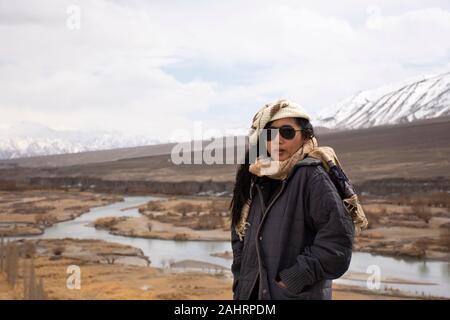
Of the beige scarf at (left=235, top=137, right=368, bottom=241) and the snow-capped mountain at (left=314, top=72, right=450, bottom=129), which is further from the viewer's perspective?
the snow-capped mountain at (left=314, top=72, right=450, bottom=129)

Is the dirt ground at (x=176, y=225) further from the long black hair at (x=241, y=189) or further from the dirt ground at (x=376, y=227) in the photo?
the long black hair at (x=241, y=189)

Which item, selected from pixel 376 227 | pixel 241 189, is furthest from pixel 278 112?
pixel 376 227

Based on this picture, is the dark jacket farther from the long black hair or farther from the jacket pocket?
the long black hair

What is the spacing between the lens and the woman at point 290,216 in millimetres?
1712

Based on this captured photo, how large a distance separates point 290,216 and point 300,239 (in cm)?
8

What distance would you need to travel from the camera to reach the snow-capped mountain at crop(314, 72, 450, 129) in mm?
102062

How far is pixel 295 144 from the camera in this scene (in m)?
1.88

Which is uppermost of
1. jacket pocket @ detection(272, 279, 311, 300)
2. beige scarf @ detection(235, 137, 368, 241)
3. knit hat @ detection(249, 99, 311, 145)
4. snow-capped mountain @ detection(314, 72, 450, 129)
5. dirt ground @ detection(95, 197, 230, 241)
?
snow-capped mountain @ detection(314, 72, 450, 129)

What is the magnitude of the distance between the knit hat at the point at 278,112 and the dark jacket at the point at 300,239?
0.16 m

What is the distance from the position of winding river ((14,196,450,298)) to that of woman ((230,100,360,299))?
8874 mm

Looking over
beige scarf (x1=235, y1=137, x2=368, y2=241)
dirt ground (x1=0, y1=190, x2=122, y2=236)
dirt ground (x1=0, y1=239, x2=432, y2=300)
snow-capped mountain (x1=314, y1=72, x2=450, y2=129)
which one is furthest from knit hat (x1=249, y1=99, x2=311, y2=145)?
snow-capped mountain (x1=314, y1=72, x2=450, y2=129)

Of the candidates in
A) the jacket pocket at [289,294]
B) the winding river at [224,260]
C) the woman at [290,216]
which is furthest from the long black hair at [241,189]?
the winding river at [224,260]

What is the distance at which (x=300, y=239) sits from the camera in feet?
5.79
